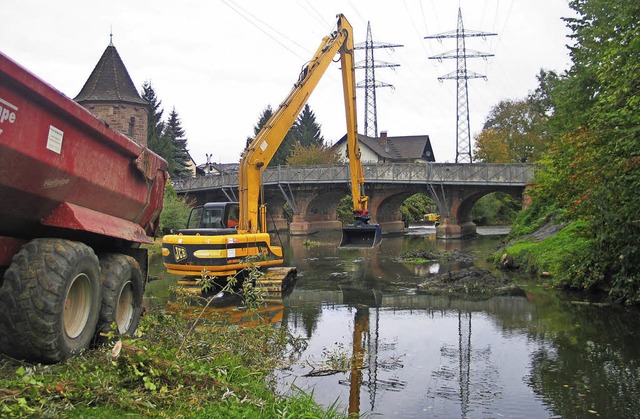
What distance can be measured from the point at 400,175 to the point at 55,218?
44.5 metres

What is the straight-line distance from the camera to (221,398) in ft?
15.1

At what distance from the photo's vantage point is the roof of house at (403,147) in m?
77.2

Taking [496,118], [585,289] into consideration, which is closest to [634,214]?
[585,289]

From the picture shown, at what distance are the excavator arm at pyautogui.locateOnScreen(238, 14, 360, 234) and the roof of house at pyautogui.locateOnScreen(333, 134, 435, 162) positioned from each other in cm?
5511

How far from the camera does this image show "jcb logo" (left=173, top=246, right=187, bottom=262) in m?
14.4

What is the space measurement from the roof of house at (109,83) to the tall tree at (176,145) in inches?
853

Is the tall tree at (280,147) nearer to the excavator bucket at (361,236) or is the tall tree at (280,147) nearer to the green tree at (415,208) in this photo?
the green tree at (415,208)

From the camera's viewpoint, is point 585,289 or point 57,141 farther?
point 585,289

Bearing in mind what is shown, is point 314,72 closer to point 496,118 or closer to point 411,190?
point 411,190

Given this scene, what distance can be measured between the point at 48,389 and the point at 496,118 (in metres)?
72.8

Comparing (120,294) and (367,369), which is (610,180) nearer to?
(367,369)

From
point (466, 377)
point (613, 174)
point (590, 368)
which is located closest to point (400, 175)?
point (613, 174)

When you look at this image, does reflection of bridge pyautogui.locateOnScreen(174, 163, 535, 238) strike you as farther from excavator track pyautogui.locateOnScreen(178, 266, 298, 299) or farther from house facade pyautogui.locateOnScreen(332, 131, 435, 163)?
excavator track pyautogui.locateOnScreen(178, 266, 298, 299)

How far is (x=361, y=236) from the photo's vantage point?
66.7ft
